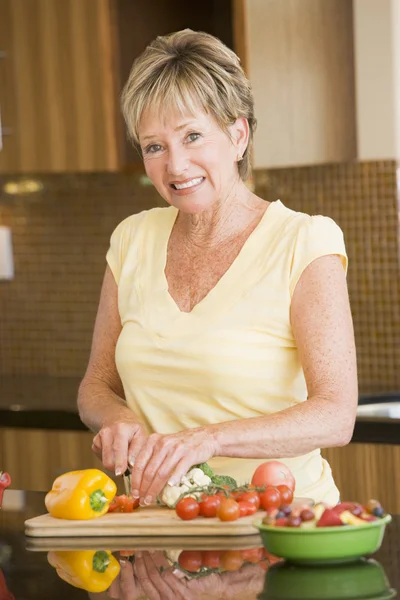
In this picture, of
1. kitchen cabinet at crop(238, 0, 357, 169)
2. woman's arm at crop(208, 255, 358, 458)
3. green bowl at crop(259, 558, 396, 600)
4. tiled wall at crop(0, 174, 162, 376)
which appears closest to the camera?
green bowl at crop(259, 558, 396, 600)

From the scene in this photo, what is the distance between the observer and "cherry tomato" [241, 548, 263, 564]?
5.16 feet

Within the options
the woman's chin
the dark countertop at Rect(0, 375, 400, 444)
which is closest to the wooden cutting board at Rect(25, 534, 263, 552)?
the woman's chin

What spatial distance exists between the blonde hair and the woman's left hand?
61 centimetres

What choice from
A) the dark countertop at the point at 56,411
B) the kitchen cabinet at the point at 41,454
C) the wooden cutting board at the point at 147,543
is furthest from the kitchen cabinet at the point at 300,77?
the wooden cutting board at the point at 147,543

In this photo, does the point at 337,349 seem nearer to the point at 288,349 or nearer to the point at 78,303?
the point at 288,349

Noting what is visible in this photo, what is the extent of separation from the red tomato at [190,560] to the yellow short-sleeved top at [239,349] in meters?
0.43

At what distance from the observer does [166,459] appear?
70.1 inches

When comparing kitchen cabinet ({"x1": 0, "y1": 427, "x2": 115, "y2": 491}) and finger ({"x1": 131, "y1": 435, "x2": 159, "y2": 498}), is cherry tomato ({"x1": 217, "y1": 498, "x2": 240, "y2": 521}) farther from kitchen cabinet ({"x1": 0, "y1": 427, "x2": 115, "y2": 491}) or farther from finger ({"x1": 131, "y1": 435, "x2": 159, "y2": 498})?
kitchen cabinet ({"x1": 0, "y1": 427, "x2": 115, "y2": 491})

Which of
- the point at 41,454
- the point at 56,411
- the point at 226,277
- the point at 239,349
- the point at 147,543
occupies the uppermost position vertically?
the point at 226,277

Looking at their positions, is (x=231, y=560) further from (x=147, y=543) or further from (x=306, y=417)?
(x=306, y=417)

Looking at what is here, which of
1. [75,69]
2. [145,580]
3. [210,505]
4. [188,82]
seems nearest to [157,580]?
[145,580]

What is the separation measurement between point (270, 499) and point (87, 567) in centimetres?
30

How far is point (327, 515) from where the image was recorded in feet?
4.80

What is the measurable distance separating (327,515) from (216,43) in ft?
3.30
